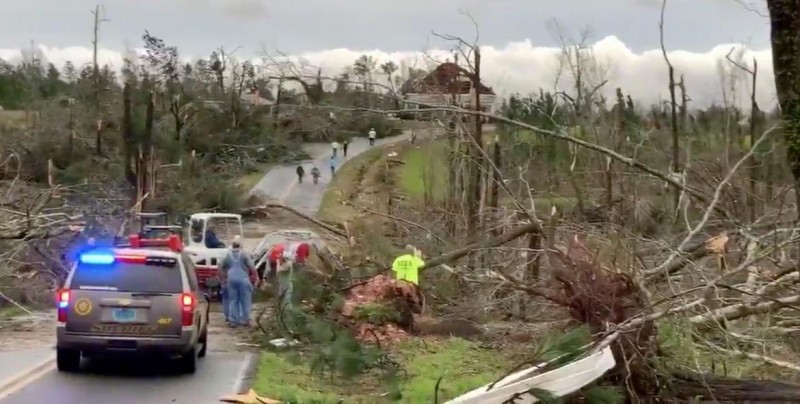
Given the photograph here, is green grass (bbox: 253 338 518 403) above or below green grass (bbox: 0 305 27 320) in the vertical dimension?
above

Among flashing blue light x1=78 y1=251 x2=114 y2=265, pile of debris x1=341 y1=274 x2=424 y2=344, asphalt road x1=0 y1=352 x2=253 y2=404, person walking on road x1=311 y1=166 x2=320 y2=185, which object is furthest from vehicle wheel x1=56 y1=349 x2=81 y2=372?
person walking on road x1=311 y1=166 x2=320 y2=185

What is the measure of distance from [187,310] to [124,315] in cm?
72

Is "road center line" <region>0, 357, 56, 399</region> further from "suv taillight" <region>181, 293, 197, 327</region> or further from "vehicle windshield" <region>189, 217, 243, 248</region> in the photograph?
"vehicle windshield" <region>189, 217, 243, 248</region>

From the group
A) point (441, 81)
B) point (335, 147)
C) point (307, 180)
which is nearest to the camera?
point (441, 81)

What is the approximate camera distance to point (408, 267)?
41.3ft

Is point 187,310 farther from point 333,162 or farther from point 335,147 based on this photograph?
point 333,162

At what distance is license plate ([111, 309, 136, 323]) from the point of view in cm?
1185

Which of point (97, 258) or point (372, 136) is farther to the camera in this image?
point (372, 136)

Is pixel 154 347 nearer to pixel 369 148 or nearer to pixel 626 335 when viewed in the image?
pixel 626 335

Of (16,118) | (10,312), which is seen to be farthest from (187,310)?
(16,118)

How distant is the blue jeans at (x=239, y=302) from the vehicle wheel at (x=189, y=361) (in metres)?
4.31

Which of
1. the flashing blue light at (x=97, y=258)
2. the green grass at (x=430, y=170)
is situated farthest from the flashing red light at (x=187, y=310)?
the green grass at (x=430, y=170)

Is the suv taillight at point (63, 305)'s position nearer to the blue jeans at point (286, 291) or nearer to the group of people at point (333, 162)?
the blue jeans at point (286, 291)

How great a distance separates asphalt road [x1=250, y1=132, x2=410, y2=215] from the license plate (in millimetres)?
27514
